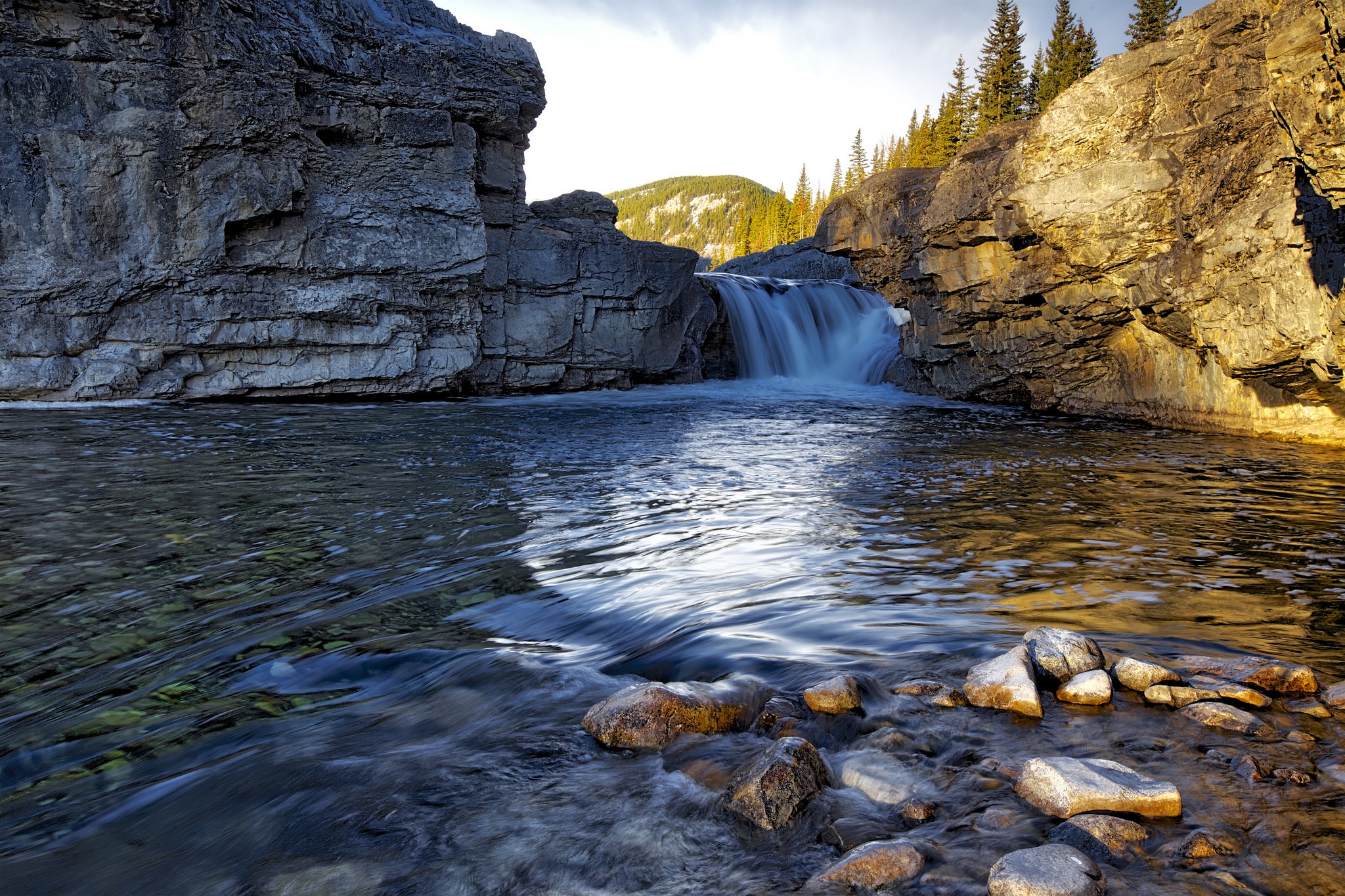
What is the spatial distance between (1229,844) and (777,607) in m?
2.41

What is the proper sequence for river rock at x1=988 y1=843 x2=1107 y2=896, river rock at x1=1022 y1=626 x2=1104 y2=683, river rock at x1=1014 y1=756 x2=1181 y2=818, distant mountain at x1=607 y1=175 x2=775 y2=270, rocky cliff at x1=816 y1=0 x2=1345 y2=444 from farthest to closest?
1. distant mountain at x1=607 y1=175 x2=775 y2=270
2. rocky cliff at x1=816 y1=0 x2=1345 y2=444
3. river rock at x1=1022 y1=626 x2=1104 y2=683
4. river rock at x1=1014 y1=756 x2=1181 y2=818
5. river rock at x1=988 y1=843 x2=1107 y2=896

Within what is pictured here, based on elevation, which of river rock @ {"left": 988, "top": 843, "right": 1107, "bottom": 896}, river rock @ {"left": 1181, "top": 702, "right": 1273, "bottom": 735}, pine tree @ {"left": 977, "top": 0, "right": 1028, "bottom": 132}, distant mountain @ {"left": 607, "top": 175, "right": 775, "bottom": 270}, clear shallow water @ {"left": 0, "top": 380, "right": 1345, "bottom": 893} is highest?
distant mountain @ {"left": 607, "top": 175, "right": 775, "bottom": 270}

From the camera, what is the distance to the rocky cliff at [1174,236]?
9.09m

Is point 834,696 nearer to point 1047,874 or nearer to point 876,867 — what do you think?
point 876,867

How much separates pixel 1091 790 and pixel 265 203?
63.5 feet

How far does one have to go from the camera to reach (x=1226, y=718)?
2.52m

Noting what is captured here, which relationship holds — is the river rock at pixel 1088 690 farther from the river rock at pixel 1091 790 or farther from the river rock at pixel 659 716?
the river rock at pixel 659 716

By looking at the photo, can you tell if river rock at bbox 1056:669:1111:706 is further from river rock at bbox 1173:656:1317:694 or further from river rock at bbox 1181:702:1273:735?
river rock at bbox 1173:656:1317:694

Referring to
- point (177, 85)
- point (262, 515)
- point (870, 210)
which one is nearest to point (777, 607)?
point (262, 515)

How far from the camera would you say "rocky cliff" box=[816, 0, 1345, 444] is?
9.09 metres

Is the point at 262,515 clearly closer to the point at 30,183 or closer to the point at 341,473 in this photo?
the point at 341,473

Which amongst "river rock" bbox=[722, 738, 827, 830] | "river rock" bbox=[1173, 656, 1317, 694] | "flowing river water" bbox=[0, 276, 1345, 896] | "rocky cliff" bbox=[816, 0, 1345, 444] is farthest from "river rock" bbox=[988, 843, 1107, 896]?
"rocky cliff" bbox=[816, 0, 1345, 444]

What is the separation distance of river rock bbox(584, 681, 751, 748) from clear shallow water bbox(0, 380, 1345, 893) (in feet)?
0.26

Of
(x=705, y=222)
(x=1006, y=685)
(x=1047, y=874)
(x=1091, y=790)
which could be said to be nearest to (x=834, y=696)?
(x=1006, y=685)
